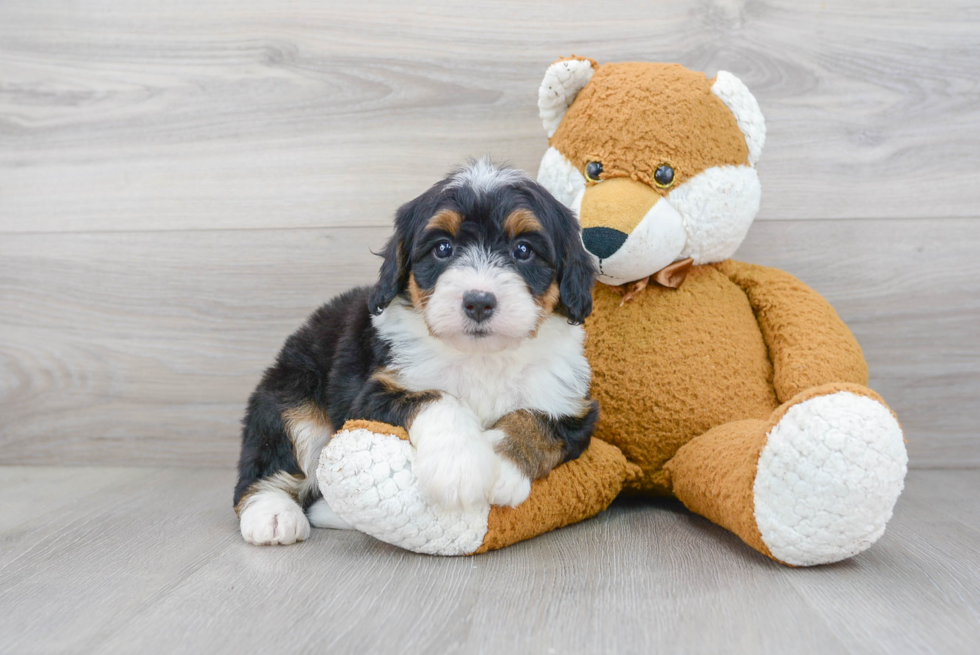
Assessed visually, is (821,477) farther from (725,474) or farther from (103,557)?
(103,557)

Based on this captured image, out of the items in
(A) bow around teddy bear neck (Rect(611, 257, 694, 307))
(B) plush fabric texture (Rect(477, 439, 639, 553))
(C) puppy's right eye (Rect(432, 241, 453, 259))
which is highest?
(C) puppy's right eye (Rect(432, 241, 453, 259))

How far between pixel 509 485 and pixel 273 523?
0.63 meters

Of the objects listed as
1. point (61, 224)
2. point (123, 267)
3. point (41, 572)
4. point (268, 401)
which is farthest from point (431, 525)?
point (61, 224)

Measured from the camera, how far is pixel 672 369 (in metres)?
2.14

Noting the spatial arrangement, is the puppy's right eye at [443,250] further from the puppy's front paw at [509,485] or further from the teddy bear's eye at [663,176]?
the teddy bear's eye at [663,176]

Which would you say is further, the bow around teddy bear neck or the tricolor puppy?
the bow around teddy bear neck

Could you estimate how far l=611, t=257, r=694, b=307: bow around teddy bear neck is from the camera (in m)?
2.19

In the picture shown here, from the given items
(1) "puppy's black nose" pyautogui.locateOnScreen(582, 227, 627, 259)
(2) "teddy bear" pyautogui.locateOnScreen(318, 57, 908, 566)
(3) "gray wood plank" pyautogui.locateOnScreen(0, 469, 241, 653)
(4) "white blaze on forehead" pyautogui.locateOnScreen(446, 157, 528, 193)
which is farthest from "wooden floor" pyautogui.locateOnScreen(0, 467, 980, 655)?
(4) "white blaze on forehead" pyautogui.locateOnScreen(446, 157, 528, 193)

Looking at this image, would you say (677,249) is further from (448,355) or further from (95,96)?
(95,96)

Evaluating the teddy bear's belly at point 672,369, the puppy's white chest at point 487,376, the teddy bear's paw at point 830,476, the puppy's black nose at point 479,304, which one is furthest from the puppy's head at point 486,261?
the teddy bear's paw at point 830,476

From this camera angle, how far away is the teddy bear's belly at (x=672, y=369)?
83.6 inches

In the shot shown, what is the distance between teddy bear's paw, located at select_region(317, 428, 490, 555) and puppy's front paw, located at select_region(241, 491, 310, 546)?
0.91 feet

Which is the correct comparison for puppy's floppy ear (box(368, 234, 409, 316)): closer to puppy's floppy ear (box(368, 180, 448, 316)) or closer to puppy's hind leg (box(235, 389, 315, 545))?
puppy's floppy ear (box(368, 180, 448, 316))

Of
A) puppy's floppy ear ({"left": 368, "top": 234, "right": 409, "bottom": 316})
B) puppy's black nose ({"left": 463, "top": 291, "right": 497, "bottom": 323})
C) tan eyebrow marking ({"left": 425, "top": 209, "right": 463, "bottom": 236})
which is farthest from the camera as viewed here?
puppy's floppy ear ({"left": 368, "top": 234, "right": 409, "bottom": 316})
